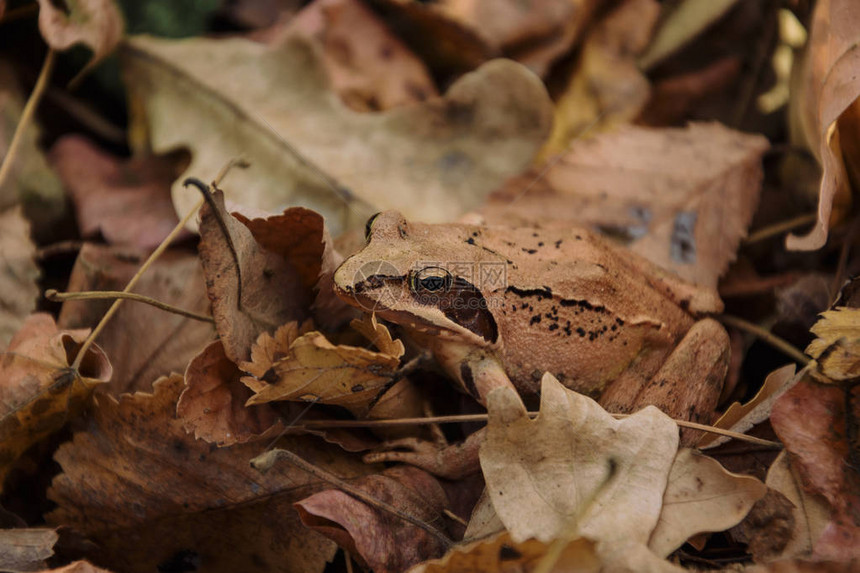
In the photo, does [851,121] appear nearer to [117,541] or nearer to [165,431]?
[165,431]

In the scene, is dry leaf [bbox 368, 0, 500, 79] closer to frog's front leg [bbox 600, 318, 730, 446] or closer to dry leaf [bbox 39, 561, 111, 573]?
frog's front leg [bbox 600, 318, 730, 446]

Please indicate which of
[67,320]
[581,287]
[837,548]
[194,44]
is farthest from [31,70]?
[837,548]

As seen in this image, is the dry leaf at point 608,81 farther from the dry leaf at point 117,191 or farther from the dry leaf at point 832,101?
the dry leaf at point 117,191

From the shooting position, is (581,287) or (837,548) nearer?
(837,548)

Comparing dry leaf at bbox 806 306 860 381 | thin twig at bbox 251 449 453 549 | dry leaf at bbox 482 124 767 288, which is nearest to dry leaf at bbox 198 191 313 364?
thin twig at bbox 251 449 453 549

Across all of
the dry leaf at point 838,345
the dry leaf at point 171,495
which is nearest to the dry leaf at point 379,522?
the dry leaf at point 171,495

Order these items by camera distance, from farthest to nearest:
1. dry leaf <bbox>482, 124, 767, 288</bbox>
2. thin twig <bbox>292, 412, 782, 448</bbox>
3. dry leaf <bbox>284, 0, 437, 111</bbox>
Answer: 1. dry leaf <bbox>284, 0, 437, 111</bbox>
2. dry leaf <bbox>482, 124, 767, 288</bbox>
3. thin twig <bbox>292, 412, 782, 448</bbox>

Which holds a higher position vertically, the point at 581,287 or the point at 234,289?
the point at 234,289
